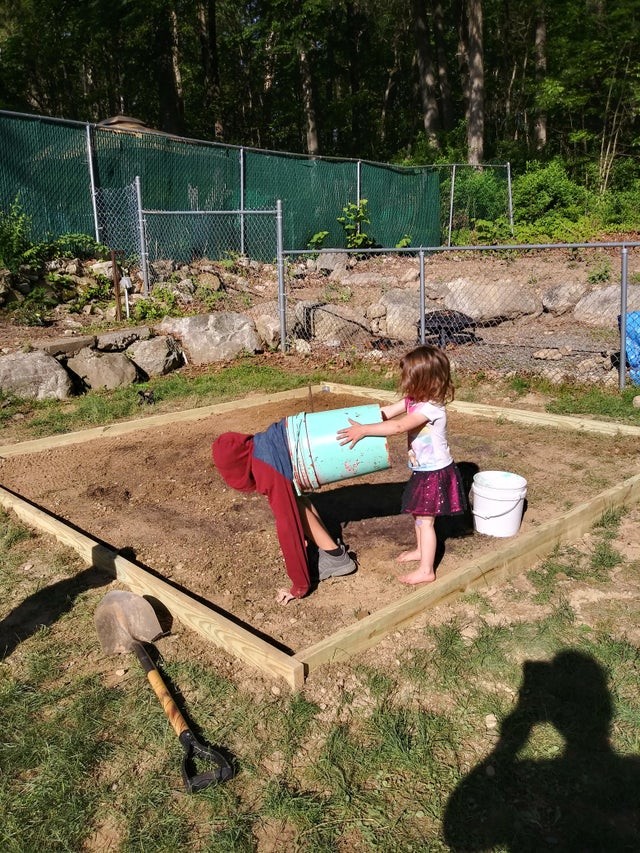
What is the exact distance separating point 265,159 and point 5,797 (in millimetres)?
14964

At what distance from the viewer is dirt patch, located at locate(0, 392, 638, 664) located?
3.48 m

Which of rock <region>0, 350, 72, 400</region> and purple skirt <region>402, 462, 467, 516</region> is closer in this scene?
purple skirt <region>402, 462, 467, 516</region>

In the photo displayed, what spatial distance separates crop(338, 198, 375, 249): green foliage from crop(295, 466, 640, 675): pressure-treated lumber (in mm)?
13742

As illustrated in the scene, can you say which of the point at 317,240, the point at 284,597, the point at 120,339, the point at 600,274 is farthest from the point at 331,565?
the point at 317,240

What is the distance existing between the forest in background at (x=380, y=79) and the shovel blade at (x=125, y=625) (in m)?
19.0

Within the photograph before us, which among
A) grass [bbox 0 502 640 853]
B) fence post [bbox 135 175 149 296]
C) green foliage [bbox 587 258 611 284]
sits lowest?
grass [bbox 0 502 640 853]

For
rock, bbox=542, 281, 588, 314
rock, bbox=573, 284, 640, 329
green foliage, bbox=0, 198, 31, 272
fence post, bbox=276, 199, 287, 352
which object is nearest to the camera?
fence post, bbox=276, 199, 287, 352

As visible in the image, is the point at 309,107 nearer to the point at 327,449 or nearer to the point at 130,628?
the point at 327,449

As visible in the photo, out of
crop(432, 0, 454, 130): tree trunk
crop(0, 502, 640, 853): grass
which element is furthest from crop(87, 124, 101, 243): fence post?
crop(432, 0, 454, 130): tree trunk

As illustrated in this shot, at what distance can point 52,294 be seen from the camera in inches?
424

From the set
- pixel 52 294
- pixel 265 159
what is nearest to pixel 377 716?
pixel 52 294

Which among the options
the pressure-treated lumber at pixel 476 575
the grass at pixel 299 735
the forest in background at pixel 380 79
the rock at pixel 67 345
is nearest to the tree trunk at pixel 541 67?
the forest in background at pixel 380 79

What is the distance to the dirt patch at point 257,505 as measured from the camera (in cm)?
348

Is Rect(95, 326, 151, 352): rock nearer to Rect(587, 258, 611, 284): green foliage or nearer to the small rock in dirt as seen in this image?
the small rock in dirt
